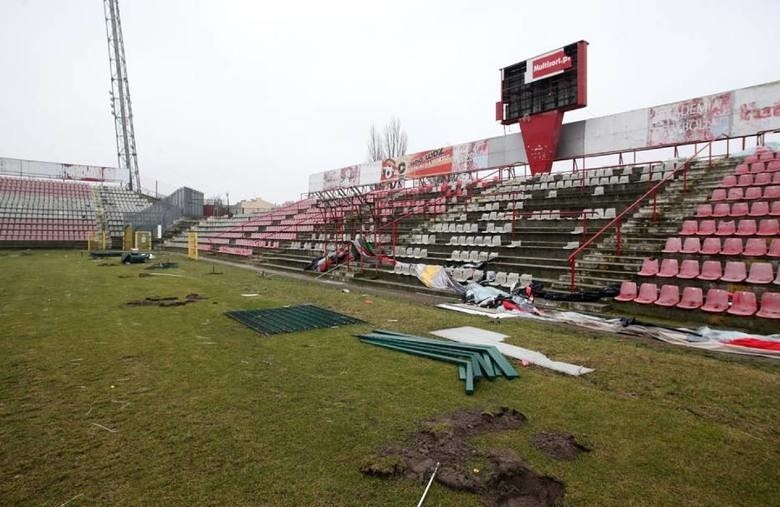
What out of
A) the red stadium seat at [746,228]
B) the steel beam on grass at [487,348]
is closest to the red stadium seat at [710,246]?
the red stadium seat at [746,228]

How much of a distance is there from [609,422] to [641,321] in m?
4.15

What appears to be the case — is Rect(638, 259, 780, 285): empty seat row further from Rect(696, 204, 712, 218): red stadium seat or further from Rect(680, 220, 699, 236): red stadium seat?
Rect(696, 204, 712, 218): red stadium seat

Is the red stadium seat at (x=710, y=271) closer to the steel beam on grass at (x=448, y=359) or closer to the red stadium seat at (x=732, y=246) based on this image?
the red stadium seat at (x=732, y=246)

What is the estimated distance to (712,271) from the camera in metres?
7.38

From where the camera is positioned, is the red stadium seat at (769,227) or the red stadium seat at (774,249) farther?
the red stadium seat at (769,227)

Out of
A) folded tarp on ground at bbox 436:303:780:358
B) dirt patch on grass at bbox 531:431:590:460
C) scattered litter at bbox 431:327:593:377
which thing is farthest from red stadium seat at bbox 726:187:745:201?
dirt patch on grass at bbox 531:431:590:460

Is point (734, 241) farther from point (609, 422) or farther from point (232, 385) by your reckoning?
point (232, 385)

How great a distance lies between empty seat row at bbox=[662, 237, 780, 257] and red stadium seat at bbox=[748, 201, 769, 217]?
112 centimetres

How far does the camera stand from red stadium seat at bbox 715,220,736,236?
810 cm

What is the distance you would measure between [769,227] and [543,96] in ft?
35.5

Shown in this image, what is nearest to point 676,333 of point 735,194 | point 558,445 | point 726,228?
point 726,228

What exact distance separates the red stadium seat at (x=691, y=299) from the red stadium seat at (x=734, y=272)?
1.59 ft

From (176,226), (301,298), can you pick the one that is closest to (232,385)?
(301,298)

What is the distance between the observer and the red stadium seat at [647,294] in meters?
7.43
